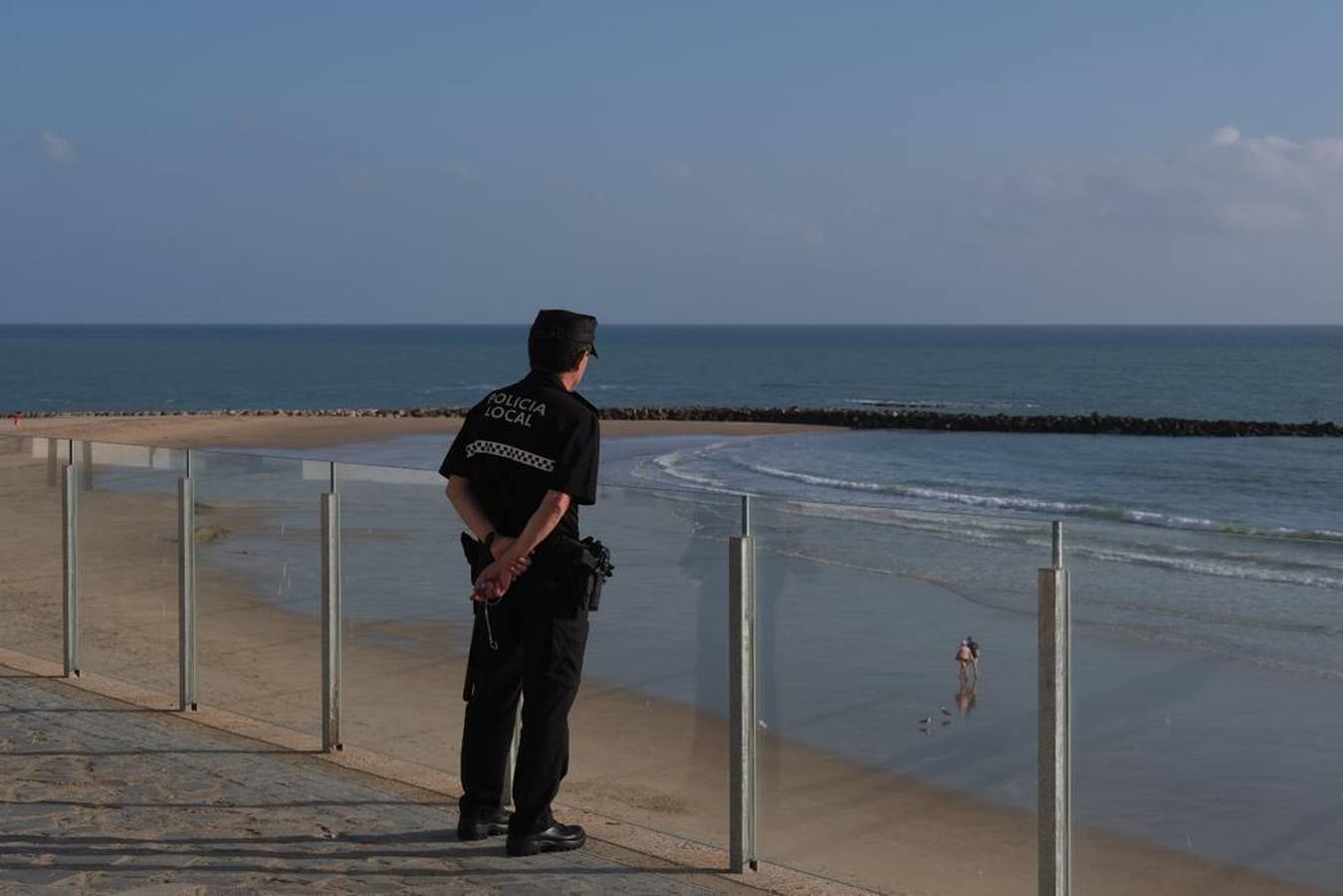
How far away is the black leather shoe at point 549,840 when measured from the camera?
18.1 ft

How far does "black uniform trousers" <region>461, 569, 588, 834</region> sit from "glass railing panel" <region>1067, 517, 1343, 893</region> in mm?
1567

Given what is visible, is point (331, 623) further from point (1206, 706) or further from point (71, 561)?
point (1206, 706)

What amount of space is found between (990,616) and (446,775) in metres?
2.55

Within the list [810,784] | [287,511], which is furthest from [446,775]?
[810,784]

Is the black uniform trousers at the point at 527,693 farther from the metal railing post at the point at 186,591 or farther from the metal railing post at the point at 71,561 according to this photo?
the metal railing post at the point at 71,561

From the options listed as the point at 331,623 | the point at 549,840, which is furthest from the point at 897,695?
the point at 331,623

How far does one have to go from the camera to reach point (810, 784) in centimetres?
543

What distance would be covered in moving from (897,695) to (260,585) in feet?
10.8

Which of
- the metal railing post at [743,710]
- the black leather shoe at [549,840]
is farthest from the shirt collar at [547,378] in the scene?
the black leather shoe at [549,840]

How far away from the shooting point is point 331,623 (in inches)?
277

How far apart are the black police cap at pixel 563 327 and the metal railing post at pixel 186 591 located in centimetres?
293

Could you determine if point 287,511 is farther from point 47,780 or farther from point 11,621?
point 11,621

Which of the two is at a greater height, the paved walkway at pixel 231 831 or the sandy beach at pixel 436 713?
the sandy beach at pixel 436 713

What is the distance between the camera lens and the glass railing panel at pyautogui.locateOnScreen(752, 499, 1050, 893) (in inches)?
193
